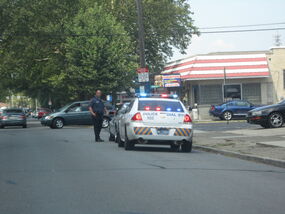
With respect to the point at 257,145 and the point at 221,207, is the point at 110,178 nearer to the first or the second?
the point at 221,207

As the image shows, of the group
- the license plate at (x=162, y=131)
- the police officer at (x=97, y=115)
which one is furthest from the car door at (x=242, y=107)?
the license plate at (x=162, y=131)

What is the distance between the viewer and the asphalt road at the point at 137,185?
6.99 metres

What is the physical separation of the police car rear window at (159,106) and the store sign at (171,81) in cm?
1825

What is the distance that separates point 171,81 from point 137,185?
26.2m

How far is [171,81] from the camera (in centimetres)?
3475

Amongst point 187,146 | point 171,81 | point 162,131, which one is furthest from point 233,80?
point 162,131

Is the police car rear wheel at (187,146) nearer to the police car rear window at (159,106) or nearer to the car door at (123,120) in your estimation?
the police car rear window at (159,106)

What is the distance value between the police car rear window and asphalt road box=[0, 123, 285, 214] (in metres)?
2.36

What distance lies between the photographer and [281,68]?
46.2m

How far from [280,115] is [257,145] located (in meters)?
8.24

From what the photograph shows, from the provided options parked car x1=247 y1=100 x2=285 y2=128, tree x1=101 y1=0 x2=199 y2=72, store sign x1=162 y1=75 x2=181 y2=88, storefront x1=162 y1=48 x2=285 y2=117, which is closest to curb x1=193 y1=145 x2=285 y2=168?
parked car x1=247 y1=100 x2=285 y2=128

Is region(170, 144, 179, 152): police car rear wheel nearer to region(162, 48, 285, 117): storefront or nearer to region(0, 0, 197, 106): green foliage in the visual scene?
region(0, 0, 197, 106): green foliage

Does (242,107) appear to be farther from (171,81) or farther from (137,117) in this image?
(137,117)

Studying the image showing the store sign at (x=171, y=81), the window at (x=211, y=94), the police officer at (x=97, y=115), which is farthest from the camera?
the window at (x=211, y=94)
